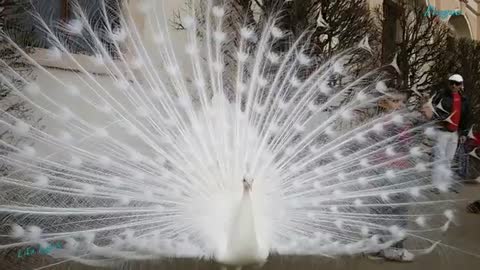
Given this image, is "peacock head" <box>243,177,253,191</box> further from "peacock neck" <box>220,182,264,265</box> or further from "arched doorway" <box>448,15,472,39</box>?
"arched doorway" <box>448,15,472,39</box>

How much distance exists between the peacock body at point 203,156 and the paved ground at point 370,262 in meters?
0.26

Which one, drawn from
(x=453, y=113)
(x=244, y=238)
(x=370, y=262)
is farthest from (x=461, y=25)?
(x=244, y=238)

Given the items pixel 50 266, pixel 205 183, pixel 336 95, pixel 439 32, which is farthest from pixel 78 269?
pixel 439 32

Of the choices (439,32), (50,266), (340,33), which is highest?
(439,32)

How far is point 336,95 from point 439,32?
771 centimetres

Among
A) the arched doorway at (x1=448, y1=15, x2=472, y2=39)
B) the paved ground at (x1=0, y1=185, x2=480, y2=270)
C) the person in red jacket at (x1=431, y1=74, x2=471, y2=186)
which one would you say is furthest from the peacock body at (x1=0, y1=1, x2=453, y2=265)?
the arched doorway at (x1=448, y1=15, x2=472, y2=39)

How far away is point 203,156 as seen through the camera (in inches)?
161

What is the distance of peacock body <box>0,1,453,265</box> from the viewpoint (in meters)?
3.73

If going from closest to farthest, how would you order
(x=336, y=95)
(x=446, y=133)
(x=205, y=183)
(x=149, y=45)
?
(x=205, y=183)
(x=149, y=45)
(x=336, y=95)
(x=446, y=133)

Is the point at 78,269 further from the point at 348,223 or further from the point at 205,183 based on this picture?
the point at 348,223

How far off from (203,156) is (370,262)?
214 cm

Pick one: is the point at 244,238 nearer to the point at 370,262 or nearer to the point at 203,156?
the point at 203,156

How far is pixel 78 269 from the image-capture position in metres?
4.13

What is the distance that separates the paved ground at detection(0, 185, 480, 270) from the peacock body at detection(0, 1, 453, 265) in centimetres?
26
